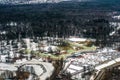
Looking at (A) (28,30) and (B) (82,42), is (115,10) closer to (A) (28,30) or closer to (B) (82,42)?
(A) (28,30)

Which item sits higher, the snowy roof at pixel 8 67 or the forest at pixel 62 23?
the snowy roof at pixel 8 67

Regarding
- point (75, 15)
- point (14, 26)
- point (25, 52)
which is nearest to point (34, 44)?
point (25, 52)

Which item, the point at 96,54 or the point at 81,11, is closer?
the point at 96,54

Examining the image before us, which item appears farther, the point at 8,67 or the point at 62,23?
the point at 62,23

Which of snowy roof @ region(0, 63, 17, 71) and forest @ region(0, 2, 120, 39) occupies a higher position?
snowy roof @ region(0, 63, 17, 71)

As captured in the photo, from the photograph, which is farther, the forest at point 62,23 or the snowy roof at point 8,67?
the forest at point 62,23

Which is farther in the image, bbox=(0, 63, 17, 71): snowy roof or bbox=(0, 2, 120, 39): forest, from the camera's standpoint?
bbox=(0, 2, 120, 39): forest

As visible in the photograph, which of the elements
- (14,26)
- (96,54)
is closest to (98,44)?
(96,54)

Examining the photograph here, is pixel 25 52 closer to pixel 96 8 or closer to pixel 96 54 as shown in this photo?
pixel 96 54

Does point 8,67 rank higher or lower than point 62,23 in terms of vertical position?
higher

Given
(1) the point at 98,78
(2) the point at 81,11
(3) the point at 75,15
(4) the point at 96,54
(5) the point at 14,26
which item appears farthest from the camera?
(2) the point at 81,11

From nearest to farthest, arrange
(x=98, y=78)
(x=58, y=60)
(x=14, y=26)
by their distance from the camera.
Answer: (x=98, y=78) → (x=58, y=60) → (x=14, y=26)
